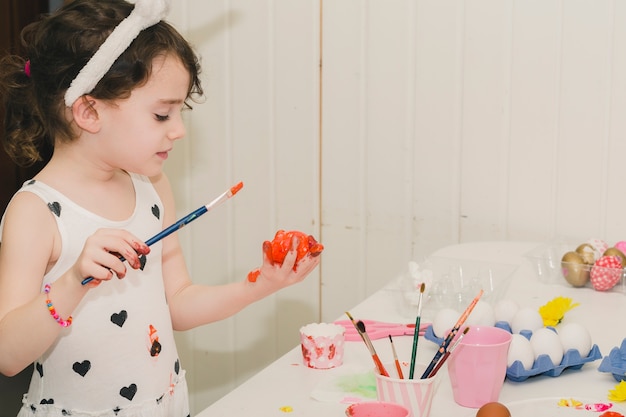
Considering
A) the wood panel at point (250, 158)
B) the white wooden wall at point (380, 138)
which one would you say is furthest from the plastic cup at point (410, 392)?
the wood panel at point (250, 158)

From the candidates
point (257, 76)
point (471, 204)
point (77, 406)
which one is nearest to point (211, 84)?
point (257, 76)

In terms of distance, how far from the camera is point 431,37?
5.94ft

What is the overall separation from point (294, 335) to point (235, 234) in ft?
0.95

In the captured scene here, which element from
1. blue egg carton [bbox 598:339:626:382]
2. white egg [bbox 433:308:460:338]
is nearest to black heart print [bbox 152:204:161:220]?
white egg [bbox 433:308:460:338]

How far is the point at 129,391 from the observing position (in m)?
1.26

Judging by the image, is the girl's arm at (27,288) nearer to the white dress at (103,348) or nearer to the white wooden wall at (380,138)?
the white dress at (103,348)

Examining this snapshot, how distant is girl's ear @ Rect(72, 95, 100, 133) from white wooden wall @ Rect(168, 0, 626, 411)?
0.82 metres

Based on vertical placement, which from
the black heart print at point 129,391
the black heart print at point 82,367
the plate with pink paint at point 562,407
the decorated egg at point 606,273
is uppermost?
the decorated egg at point 606,273

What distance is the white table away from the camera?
101 centimetres

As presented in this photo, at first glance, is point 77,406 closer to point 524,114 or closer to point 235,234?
point 235,234

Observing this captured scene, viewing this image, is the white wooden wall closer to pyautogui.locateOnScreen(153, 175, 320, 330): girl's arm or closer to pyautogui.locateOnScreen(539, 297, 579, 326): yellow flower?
pyautogui.locateOnScreen(539, 297, 579, 326): yellow flower

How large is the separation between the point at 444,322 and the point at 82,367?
1.74ft

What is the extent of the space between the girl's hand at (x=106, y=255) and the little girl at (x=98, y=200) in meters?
0.10

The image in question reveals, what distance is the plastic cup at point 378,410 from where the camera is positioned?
2.82 feet
